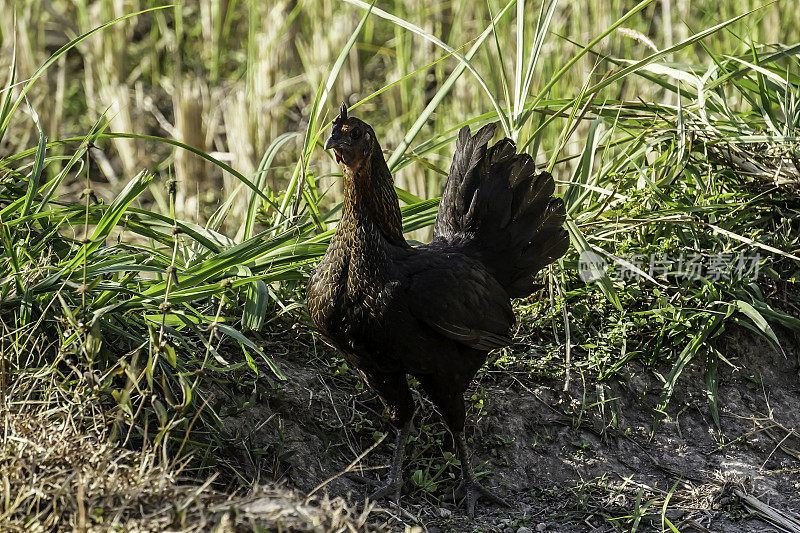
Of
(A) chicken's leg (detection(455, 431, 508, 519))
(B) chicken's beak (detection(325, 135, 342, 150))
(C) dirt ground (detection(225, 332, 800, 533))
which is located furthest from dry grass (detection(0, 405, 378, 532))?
(B) chicken's beak (detection(325, 135, 342, 150))

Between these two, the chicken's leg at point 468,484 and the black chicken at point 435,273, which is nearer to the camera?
the black chicken at point 435,273

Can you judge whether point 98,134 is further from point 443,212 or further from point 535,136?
point 535,136

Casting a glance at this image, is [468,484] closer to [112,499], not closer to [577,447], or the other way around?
[577,447]

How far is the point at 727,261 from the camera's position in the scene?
3.72 m

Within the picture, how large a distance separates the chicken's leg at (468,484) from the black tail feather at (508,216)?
60 centimetres

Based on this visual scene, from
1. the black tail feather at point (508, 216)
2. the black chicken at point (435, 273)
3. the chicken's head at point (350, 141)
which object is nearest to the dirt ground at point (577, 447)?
the black chicken at point (435, 273)

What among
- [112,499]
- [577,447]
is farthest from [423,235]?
[112,499]

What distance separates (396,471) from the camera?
3.03 meters

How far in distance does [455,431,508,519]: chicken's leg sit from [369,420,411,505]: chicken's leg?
7.6 inches

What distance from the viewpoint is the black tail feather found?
3189mm

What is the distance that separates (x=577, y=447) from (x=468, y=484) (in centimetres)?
52

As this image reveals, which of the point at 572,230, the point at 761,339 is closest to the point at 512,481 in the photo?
the point at 572,230

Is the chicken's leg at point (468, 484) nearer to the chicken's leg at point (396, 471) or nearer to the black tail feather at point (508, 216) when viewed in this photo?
the chicken's leg at point (396, 471)

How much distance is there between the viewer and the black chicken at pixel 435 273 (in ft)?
→ 9.02
